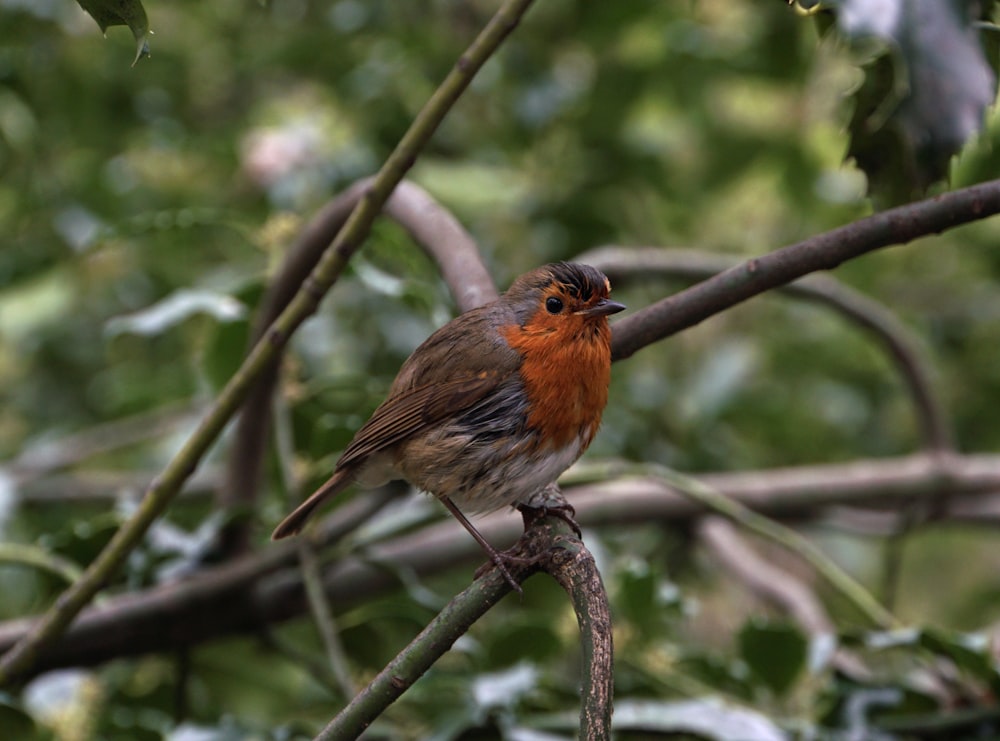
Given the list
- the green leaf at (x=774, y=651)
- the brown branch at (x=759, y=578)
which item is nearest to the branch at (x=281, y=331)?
the green leaf at (x=774, y=651)

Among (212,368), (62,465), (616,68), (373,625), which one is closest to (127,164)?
(62,465)

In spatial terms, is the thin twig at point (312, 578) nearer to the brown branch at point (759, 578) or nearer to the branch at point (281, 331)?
the branch at point (281, 331)

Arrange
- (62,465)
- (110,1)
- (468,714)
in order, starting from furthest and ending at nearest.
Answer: (62,465) < (468,714) < (110,1)

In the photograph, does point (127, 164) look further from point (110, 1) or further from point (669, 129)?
point (110, 1)

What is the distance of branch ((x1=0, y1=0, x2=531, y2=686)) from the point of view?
4.41ft

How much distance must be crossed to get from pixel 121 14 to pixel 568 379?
880mm

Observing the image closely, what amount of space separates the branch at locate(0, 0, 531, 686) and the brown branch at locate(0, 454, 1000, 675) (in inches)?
17.7

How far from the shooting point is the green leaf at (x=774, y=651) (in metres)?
1.95

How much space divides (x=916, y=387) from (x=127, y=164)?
8.39 ft

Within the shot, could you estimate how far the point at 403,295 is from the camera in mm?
1955

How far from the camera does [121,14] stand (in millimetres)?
1076

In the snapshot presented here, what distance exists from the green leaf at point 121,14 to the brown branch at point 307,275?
451 mm

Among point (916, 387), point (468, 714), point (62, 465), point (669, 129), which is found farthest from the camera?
point (669, 129)

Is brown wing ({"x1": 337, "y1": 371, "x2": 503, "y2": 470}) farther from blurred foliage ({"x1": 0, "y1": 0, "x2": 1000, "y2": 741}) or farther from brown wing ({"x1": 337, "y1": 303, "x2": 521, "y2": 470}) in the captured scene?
blurred foliage ({"x1": 0, "y1": 0, "x2": 1000, "y2": 741})
